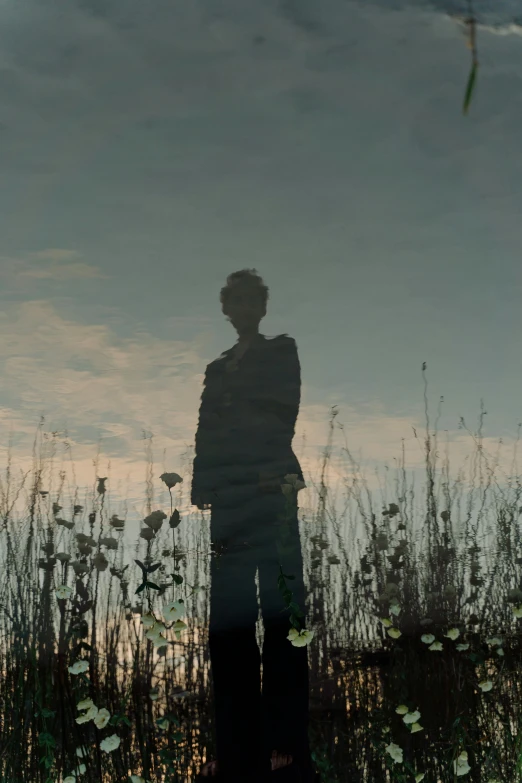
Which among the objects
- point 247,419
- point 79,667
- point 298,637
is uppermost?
point 247,419

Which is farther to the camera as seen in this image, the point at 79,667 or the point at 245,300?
the point at 245,300

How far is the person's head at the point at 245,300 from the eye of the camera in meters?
2.68

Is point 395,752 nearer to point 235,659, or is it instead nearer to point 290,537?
point 235,659

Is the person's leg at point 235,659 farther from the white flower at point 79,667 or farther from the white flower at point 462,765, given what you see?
the white flower at point 462,765

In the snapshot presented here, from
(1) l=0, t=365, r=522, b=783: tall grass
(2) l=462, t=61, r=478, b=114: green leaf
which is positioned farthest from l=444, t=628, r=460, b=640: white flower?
(2) l=462, t=61, r=478, b=114: green leaf

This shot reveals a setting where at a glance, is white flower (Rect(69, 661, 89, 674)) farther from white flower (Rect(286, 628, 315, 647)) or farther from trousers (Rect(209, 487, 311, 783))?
white flower (Rect(286, 628, 315, 647))

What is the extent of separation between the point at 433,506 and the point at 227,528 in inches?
54.5

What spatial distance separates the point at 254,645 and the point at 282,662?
109 mm

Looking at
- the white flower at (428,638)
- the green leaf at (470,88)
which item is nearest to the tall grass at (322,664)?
the white flower at (428,638)

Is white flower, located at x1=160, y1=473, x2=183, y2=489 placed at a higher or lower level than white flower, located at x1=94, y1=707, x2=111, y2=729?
higher

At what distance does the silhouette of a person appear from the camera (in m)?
2.43

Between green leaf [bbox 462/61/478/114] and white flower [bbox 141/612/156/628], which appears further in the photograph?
white flower [bbox 141/612/156/628]

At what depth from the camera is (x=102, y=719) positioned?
2.53m

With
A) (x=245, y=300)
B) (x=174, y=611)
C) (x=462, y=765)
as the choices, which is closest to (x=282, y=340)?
(x=245, y=300)
